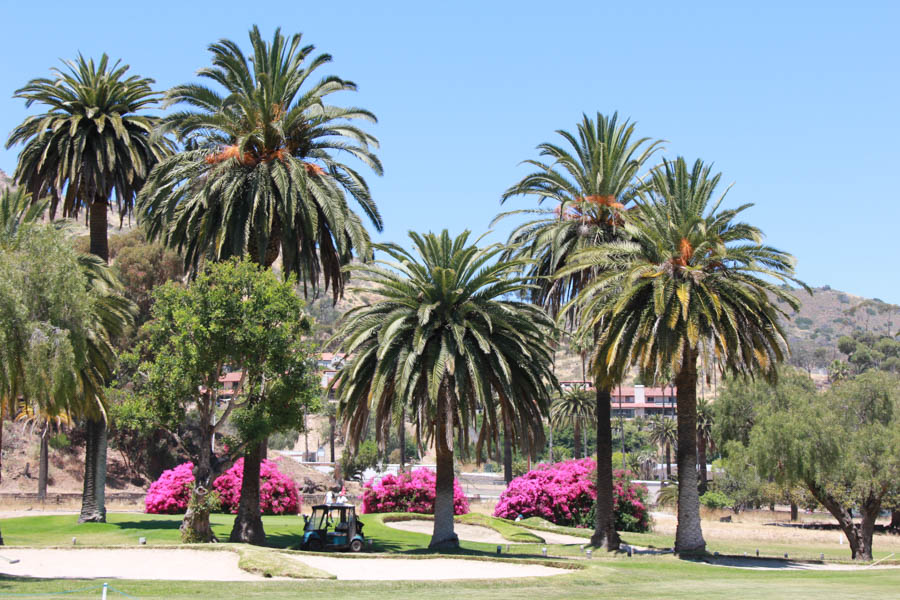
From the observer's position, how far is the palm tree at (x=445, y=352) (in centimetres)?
2869

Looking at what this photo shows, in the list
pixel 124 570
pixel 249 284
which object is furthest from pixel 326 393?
pixel 124 570

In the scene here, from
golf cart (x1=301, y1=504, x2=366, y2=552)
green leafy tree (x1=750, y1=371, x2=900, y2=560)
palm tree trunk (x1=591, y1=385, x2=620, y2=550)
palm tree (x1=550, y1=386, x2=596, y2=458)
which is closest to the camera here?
golf cart (x1=301, y1=504, x2=366, y2=552)

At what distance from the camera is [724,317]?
29.0 m

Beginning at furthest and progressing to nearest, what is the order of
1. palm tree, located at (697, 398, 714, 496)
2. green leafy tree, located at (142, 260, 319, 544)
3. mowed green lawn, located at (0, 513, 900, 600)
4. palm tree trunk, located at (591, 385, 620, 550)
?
palm tree, located at (697, 398, 714, 496), palm tree trunk, located at (591, 385, 620, 550), green leafy tree, located at (142, 260, 319, 544), mowed green lawn, located at (0, 513, 900, 600)

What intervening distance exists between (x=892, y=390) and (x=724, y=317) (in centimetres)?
2663

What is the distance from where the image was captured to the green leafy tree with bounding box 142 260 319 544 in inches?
1045

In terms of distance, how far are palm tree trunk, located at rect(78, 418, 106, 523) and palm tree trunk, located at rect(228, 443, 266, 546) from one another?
307 inches

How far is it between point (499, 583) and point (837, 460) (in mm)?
24248

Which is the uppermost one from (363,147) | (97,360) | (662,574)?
(363,147)

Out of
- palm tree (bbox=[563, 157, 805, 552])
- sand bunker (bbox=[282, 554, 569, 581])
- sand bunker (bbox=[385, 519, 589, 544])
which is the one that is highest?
palm tree (bbox=[563, 157, 805, 552])

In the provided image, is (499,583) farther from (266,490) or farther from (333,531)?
(266,490)

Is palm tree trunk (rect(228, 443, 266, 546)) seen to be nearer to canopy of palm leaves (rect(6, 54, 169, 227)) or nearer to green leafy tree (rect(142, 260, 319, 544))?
green leafy tree (rect(142, 260, 319, 544))

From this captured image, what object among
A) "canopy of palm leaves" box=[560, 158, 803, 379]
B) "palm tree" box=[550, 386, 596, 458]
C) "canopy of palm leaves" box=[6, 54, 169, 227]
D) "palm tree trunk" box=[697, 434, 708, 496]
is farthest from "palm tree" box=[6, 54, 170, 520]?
"palm tree trunk" box=[697, 434, 708, 496]

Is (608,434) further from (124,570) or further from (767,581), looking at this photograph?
(124,570)
